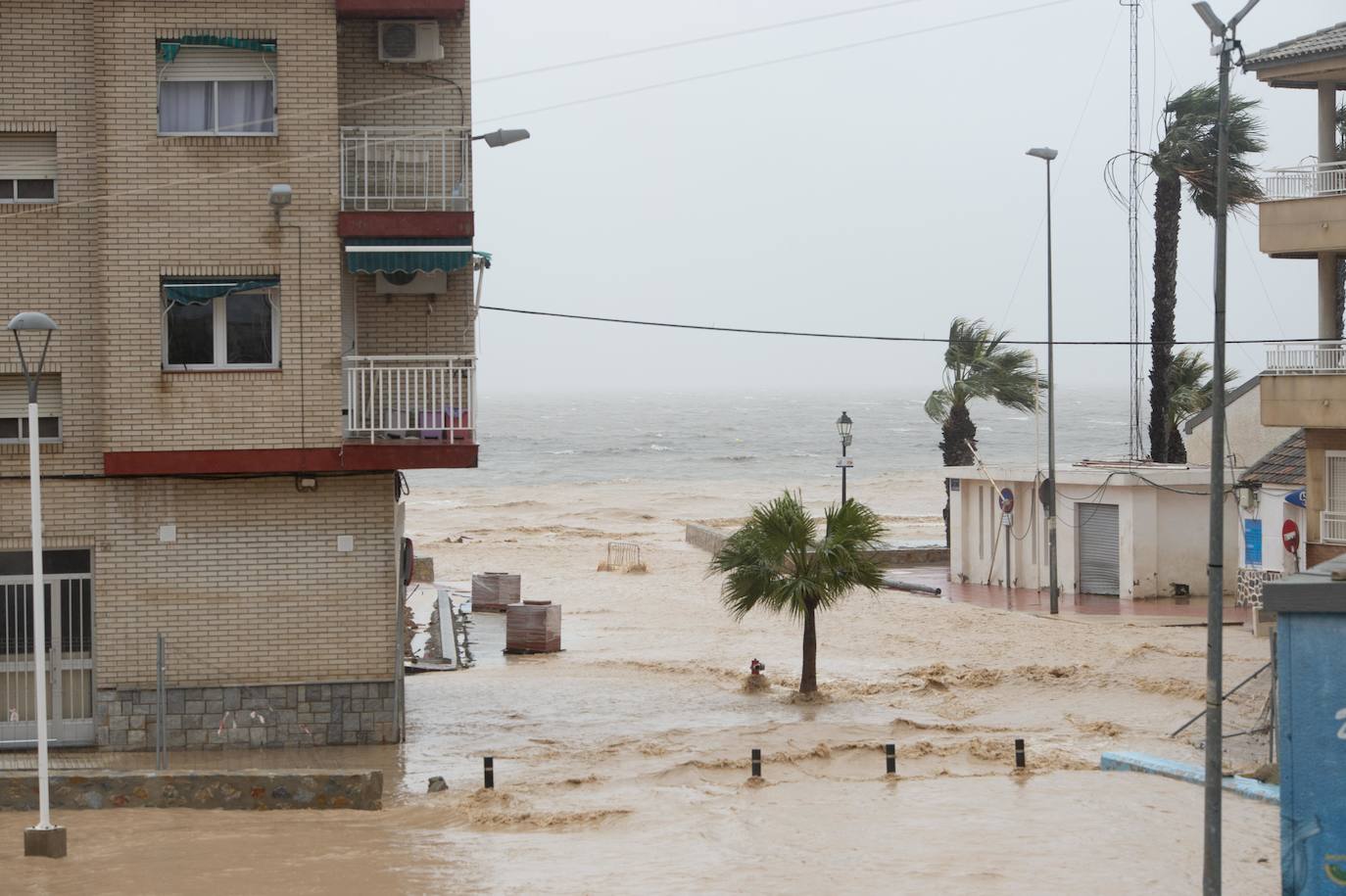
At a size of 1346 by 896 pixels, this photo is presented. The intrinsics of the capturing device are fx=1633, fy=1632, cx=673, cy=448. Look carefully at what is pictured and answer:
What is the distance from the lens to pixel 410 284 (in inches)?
854

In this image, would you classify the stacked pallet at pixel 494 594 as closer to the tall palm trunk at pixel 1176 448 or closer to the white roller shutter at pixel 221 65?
the white roller shutter at pixel 221 65

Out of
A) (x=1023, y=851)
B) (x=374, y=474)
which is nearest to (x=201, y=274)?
(x=374, y=474)

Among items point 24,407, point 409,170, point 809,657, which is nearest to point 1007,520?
point 809,657

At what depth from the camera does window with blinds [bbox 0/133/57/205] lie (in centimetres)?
2036

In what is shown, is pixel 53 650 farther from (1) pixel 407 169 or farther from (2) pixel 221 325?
(1) pixel 407 169

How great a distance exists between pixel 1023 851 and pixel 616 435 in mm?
159322

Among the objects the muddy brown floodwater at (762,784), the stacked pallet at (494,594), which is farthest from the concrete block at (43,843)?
the stacked pallet at (494,594)

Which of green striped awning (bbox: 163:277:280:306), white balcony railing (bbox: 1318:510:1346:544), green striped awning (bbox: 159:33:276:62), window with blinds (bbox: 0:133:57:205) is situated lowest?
white balcony railing (bbox: 1318:510:1346:544)

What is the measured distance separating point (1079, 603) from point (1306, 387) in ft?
33.6

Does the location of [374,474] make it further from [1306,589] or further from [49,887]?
[1306,589]

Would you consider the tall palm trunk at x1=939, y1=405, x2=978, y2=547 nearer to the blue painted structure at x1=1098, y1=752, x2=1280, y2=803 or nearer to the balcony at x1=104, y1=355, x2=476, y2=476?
the balcony at x1=104, y1=355, x2=476, y2=476

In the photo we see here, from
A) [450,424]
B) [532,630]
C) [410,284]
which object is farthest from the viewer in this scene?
[532,630]

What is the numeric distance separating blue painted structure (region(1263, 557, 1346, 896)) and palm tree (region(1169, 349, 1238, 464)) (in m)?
35.6

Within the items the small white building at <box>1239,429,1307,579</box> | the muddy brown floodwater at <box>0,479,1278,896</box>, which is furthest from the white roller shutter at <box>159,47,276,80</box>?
the small white building at <box>1239,429,1307,579</box>
